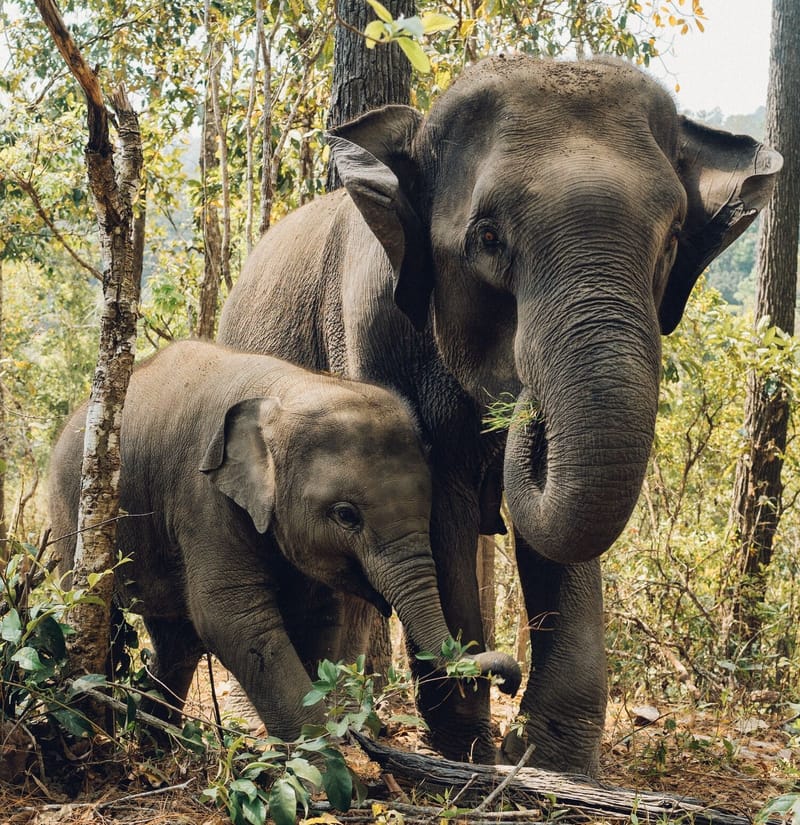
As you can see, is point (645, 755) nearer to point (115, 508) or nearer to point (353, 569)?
point (353, 569)

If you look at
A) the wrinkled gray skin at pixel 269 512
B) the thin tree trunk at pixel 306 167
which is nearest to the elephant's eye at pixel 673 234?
the wrinkled gray skin at pixel 269 512

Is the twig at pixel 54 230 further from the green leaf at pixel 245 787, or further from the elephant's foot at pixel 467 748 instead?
the elephant's foot at pixel 467 748

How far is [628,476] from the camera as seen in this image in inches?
136

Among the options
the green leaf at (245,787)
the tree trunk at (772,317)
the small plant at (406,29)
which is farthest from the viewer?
the tree trunk at (772,317)

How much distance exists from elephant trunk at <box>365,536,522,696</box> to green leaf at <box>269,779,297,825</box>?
830mm

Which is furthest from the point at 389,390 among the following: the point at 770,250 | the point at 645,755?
the point at 770,250

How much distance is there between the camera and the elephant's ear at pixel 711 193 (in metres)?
4.30

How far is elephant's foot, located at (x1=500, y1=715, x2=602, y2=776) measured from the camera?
179 inches

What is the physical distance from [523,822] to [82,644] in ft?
5.85

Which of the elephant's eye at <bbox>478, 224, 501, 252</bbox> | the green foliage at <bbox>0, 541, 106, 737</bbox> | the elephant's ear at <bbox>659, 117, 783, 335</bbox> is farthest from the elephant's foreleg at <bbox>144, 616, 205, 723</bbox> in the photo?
the elephant's ear at <bbox>659, 117, 783, 335</bbox>

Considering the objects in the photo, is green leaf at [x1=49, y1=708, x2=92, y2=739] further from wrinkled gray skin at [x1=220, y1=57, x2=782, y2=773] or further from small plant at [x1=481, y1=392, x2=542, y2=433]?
small plant at [x1=481, y1=392, x2=542, y2=433]

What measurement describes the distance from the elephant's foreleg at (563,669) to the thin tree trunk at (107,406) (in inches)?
65.5

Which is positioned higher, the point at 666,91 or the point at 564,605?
the point at 666,91

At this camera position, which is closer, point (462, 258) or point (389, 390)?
point (462, 258)
